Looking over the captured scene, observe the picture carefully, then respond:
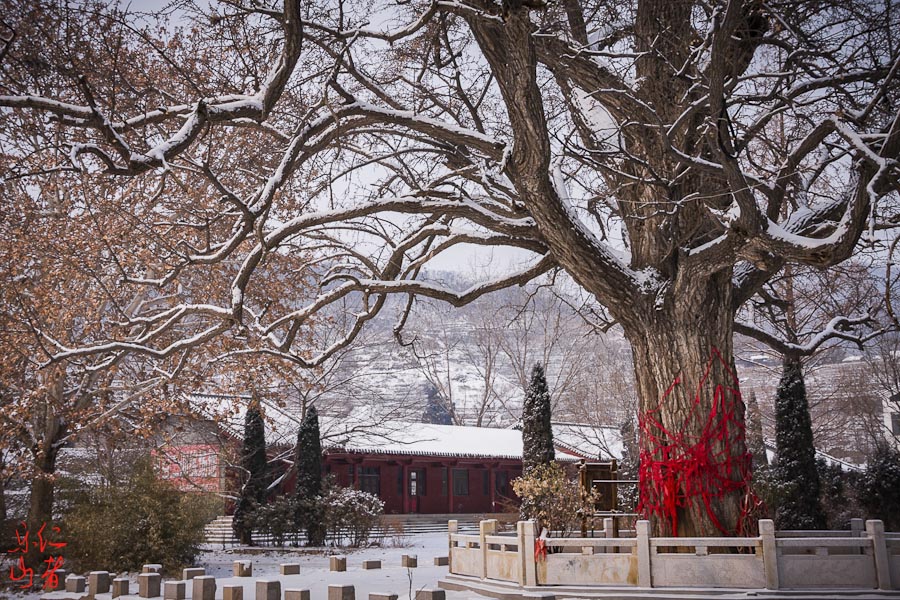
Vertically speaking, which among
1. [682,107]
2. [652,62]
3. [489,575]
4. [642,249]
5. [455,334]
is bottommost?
[489,575]

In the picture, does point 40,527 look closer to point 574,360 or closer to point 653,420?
point 653,420

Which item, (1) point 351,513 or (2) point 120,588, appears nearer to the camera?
(2) point 120,588

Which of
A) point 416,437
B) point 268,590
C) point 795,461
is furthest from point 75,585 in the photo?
point 416,437

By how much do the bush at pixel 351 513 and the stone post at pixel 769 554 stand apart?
17562mm

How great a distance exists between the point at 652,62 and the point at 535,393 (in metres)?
16.3

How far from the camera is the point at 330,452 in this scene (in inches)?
1190

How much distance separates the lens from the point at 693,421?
386 inches

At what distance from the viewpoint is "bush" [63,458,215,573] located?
52.1ft

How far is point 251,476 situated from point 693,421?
19194mm

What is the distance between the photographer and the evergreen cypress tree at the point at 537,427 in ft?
82.8

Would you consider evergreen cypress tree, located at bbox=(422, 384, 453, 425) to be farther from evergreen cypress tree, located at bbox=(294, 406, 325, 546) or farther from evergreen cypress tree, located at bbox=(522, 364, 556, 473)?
evergreen cypress tree, located at bbox=(522, 364, 556, 473)

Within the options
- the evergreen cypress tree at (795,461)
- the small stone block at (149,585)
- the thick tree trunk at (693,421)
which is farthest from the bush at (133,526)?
the evergreen cypress tree at (795,461)

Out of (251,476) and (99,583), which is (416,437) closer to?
(251,476)

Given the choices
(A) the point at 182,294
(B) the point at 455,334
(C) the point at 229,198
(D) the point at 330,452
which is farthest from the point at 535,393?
(B) the point at 455,334
